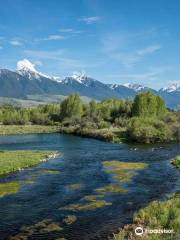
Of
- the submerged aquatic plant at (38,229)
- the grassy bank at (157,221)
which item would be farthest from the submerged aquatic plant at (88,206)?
the grassy bank at (157,221)

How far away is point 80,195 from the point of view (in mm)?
49000

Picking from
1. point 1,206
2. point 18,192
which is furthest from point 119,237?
point 18,192

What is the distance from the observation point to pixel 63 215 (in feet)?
133

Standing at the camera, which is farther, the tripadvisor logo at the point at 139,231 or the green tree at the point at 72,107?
the green tree at the point at 72,107

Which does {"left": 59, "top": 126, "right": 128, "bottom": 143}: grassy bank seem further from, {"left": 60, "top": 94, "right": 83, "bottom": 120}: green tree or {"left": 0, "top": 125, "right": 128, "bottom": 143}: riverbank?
{"left": 60, "top": 94, "right": 83, "bottom": 120}: green tree

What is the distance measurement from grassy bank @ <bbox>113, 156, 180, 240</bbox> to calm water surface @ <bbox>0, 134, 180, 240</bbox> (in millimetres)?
1732

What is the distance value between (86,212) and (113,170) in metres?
25.3

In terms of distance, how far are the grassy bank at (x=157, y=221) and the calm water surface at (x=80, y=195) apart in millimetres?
1732

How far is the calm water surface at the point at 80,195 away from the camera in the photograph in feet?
122

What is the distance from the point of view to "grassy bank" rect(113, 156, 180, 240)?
31392mm

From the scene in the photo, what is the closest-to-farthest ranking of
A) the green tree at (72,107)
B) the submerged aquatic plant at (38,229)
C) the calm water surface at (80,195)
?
the submerged aquatic plant at (38,229) < the calm water surface at (80,195) < the green tree at (72,107)

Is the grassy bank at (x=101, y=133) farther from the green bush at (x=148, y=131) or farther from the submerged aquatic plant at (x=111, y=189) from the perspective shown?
the submerged aquatic plant at (x=111, y=189)

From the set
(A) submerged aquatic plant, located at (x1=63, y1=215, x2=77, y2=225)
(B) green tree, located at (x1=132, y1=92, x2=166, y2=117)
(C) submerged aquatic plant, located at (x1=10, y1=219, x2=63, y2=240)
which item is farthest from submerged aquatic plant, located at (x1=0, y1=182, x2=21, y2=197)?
(B) green tree, located at (x1=132, y1=92, x2=166, y2=117)

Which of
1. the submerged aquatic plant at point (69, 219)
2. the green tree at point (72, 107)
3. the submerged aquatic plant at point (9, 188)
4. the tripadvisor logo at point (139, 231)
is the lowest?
the submerged aquatic plant at point (69, 219)
